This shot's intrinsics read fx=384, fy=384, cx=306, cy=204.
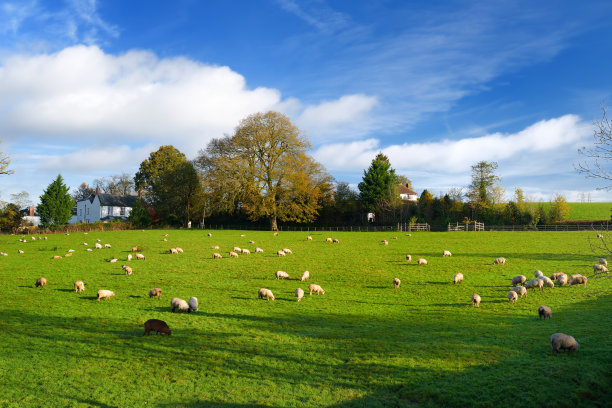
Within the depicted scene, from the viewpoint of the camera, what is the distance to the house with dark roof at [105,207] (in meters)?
98.2

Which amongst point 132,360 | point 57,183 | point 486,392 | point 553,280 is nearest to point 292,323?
point 132,360

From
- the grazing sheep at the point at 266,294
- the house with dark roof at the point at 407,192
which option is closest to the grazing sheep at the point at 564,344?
the grazing sheep at the point at 266,294

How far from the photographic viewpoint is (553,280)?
748 inches

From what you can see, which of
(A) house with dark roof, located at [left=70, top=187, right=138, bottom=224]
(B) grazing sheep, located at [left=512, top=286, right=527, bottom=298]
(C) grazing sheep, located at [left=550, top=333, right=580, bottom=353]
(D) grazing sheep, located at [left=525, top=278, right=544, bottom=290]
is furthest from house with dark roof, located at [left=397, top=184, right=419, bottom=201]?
(C) grazing sheep, located at [left=550, top=333, right=580, bottom=353]

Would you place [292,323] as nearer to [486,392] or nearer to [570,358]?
[486,392]

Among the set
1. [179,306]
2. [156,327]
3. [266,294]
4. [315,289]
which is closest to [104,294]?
[179,306]

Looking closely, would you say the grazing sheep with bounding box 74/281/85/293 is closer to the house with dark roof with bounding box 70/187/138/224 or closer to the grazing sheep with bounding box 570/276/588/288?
the grazing sheep with bounding box 570/276/588/288

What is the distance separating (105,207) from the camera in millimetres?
98688

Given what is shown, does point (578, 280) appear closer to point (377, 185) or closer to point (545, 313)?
point (545, 313)

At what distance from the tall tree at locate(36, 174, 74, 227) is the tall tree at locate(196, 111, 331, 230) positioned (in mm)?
28144

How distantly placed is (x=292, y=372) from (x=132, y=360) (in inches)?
157

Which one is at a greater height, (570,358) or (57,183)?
(57,183)

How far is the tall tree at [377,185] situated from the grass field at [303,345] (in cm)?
5633

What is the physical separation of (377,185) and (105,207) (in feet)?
228
